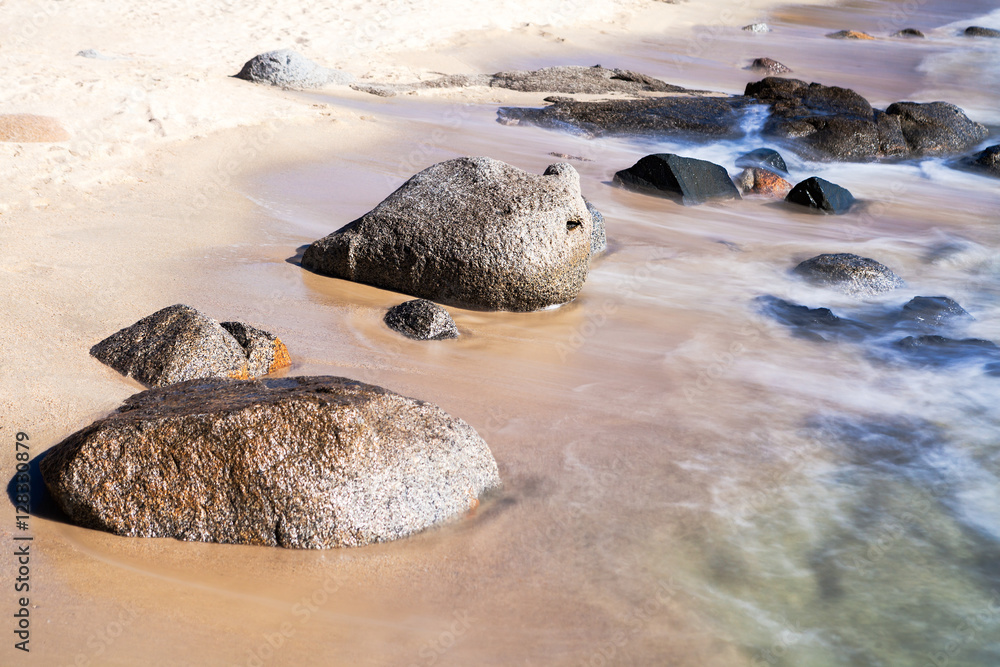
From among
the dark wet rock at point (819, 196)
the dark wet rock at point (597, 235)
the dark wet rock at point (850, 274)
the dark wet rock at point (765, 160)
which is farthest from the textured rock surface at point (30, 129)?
the dark wet rock at point (765, 160)

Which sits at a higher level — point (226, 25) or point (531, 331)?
point (226, 25)

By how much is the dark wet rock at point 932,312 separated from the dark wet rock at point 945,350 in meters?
0.24

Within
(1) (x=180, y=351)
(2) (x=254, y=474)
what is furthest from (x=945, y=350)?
(1) (x=180, y=351)

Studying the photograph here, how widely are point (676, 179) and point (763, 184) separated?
126 cm

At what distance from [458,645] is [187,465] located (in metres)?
1.14

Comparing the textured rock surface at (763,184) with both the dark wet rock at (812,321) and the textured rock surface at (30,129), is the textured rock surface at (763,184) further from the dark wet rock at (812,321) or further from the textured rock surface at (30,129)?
the textured rock surface at (30,129)

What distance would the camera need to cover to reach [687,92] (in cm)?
1292

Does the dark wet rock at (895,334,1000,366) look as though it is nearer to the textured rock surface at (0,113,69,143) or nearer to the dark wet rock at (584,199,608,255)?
the dark wet rock at (584,199,608,255)

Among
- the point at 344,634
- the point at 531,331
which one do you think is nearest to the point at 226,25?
the point at 531,331

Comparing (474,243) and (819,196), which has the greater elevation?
(819,196)

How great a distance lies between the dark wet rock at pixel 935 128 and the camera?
11.0 metres

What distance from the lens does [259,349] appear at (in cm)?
418

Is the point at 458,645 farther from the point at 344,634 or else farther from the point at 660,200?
the point at 660,200

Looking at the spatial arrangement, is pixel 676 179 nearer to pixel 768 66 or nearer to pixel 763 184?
pixel 763 184
